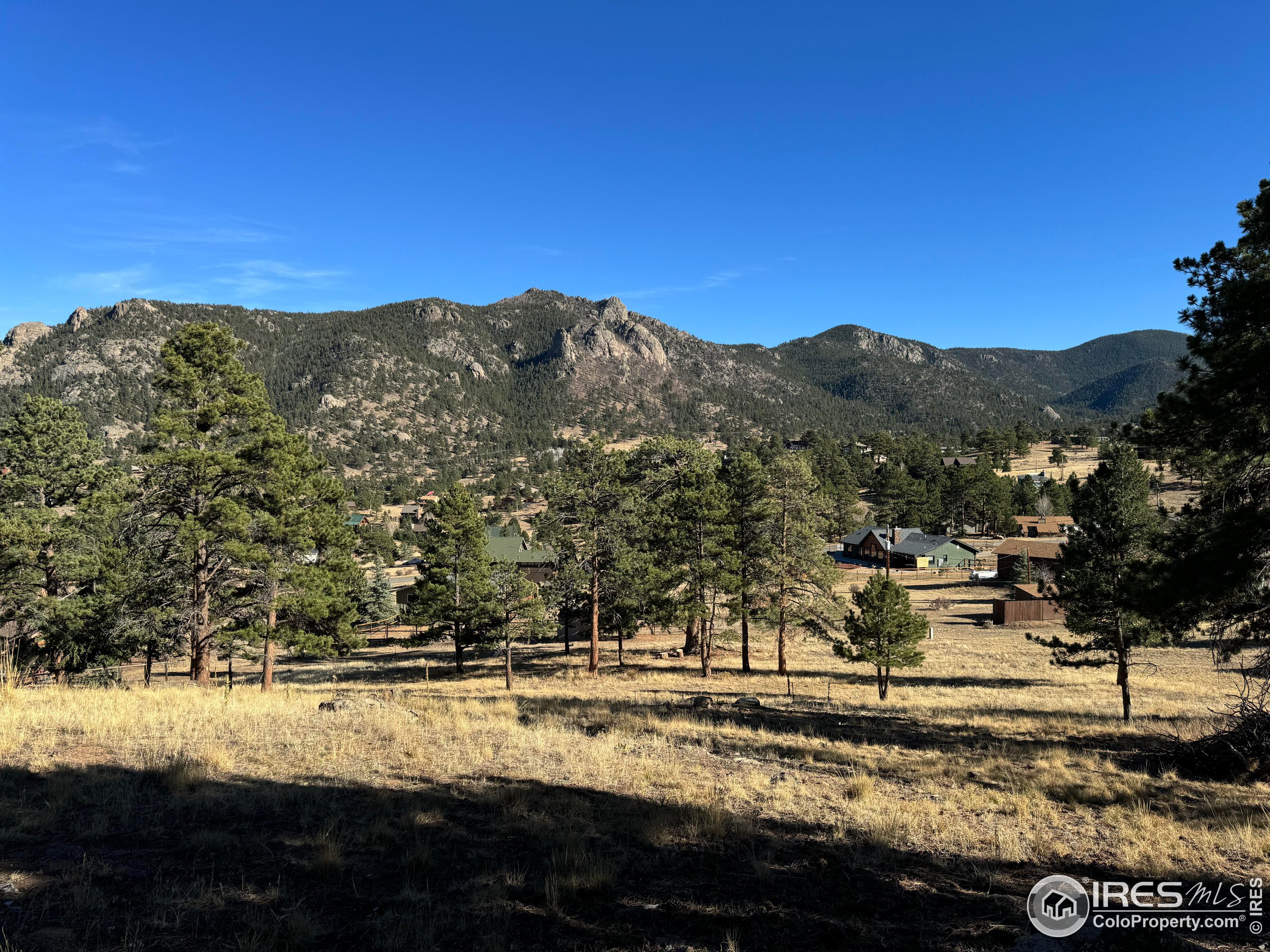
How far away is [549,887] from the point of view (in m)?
5.68

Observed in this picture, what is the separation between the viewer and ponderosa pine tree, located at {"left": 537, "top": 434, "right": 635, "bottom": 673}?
26938 millimetres

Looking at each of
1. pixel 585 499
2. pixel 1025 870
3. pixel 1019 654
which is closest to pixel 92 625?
pixel 585 499

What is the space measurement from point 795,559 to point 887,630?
682cm

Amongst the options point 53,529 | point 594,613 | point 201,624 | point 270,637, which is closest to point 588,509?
point 594,613

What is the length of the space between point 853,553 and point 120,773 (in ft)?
311

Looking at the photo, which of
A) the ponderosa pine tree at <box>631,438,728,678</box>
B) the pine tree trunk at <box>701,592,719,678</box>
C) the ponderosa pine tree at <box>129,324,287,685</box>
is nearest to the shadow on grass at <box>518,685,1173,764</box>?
the ponderosa pine tree at <box>631,438,728,678</box>

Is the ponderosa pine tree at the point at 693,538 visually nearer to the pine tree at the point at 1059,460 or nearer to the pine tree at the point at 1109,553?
the pine tree at the point at 1109,553

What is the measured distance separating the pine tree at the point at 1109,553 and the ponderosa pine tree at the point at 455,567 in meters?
22.7

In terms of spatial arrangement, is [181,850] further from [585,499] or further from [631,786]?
[585,499]

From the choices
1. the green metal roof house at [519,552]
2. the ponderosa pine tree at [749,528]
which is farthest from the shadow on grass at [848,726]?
the green metal roof house at [519,552]

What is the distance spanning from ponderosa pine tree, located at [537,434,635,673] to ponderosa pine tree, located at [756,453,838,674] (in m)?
7.89

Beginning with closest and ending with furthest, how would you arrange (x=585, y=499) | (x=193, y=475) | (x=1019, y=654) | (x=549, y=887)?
(x=549, y=887) < (x=193, y=475) < (x=585, y=499) < (x=1019, y=654)

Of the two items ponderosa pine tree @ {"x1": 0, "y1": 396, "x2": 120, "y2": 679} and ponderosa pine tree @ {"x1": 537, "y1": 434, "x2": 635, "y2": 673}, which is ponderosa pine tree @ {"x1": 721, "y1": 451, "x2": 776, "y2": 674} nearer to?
ponderosa pine tree @ {"x1": 537, "y1": 434, "x2": 635, "y2": 673}

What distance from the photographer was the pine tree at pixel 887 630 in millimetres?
25156
